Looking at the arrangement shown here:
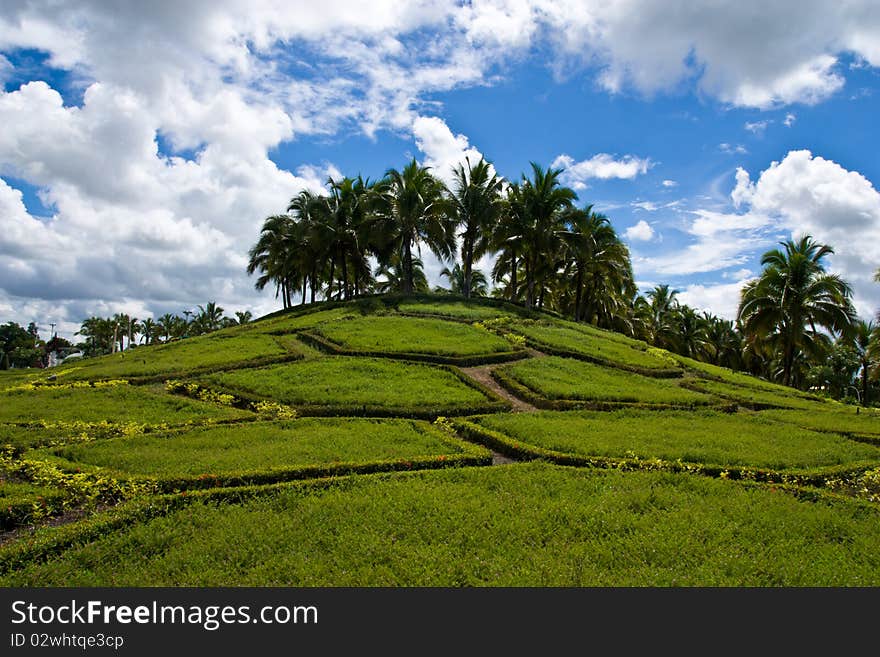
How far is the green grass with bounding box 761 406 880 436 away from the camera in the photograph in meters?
15.0

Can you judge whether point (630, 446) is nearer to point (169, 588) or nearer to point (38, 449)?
point (169, 588)

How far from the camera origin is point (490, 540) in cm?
686

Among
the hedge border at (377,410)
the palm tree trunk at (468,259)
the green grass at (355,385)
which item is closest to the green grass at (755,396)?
the hedge border at (377,410)

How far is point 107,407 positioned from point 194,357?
6.99 metres

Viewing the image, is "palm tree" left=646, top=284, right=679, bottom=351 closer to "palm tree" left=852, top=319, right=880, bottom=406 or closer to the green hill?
"palm tree" left=852, top=319, right=880, bottom=406

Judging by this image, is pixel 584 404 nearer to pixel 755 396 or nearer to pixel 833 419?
pixel 833 419

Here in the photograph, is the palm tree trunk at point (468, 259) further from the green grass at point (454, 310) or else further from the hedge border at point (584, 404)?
the hedge border at point (584, 404)

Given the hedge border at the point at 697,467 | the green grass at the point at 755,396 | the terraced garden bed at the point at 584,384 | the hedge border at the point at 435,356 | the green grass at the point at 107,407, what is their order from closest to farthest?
the hedge border at the point at 697,467
the green grass at the point at 107,407
the terraced garden bed at the point at 584,384
the green grass at the point at 755,396
the hedge border at the point at 435,356

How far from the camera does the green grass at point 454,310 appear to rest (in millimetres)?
29981

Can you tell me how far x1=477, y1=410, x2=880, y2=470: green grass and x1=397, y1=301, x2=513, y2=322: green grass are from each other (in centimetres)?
1512

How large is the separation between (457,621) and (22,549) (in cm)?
542

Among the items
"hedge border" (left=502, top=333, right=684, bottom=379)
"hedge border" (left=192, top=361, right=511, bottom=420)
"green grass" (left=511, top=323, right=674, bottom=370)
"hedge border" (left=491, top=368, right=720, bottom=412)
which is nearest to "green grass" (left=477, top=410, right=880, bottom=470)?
"hedge border" (left=491, top=368, right=720, bottom=412)

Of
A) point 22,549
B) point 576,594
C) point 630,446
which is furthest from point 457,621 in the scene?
point 630,446

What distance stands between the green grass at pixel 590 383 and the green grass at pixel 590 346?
1.40m
